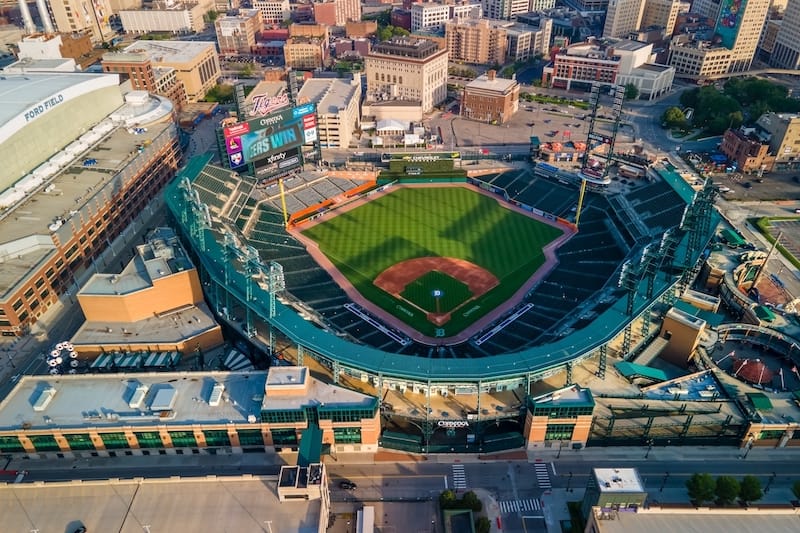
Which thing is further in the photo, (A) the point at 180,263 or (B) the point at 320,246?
(B) the point at 320,246

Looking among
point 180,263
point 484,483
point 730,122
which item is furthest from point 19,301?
point 730,122

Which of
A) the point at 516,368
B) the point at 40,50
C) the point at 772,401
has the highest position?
the point at 40,50

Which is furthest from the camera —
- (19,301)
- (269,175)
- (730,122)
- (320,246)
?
(730,122)

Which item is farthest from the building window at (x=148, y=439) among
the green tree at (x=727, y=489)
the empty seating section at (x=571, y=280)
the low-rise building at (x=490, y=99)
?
the low-rise building at (x=490, y=99)

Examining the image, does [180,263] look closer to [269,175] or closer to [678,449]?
[269,175]

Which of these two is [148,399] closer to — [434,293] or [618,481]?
[434,293]

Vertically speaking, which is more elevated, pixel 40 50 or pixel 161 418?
pixel 40 50

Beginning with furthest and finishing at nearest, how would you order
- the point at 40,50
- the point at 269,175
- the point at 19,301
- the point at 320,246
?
the point at 40,50 < the point at 269,175 < the point at 320,246 < the point at 19,301
